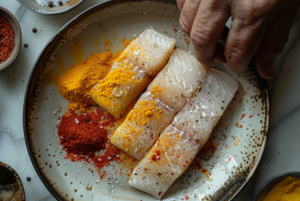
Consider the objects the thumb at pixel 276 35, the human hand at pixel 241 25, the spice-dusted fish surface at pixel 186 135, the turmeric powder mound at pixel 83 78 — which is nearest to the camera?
the human hand at pixel 241 25

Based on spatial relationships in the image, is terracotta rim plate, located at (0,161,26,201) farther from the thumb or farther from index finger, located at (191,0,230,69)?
the thumb

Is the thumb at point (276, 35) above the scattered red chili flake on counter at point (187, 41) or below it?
above

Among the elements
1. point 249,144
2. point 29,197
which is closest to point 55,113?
point 29,197

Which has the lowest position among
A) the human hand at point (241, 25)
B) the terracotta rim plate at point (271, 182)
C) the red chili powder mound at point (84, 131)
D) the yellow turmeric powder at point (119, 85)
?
the terracotta rim plate at point (271, 182)

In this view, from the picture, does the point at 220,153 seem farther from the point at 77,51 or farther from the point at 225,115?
the point at 77,51

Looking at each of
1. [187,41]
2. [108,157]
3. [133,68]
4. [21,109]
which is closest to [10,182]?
[21,109]

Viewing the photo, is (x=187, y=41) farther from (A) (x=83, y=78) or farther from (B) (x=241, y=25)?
(B) (x=241, y=25)

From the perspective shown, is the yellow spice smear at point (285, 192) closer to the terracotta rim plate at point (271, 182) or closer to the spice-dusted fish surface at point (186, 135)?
the terracotta rim plate at point (271, 182)

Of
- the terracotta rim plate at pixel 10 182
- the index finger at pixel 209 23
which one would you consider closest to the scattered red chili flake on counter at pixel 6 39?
the terracotta rim plate at pixel 10 182
